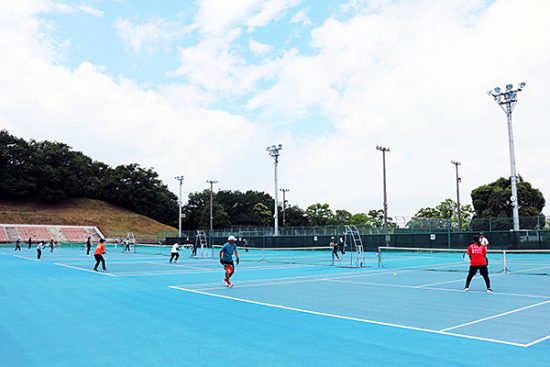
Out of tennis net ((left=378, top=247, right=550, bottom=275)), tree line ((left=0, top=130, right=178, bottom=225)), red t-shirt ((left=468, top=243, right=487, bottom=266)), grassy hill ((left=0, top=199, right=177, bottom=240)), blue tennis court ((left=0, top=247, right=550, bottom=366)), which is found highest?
tree line ((left=0, top=130, right=178, bottom=225))

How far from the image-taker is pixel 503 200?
225 ft

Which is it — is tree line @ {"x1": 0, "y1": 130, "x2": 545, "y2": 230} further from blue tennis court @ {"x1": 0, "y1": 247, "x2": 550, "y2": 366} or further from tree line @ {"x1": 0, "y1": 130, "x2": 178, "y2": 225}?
blue tennis court @ {"x1": 0, "y1": 247, "x2": 550, "y2": 366}

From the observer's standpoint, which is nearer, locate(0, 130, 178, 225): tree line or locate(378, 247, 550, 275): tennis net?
locate(378, 247, 550, 275): tennis net

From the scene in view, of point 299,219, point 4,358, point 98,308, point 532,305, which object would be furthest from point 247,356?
point 299,219

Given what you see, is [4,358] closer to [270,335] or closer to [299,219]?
[270,335]

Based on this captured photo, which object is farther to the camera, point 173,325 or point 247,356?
point 173,325

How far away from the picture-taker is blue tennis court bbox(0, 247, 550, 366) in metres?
6.62

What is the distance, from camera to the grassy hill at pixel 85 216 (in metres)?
91.0

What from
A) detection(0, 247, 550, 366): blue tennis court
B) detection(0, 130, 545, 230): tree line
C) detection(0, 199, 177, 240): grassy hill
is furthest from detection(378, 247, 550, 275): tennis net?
detection(0, 199, 177, 240): grassy hill

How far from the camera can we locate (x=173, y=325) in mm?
8875

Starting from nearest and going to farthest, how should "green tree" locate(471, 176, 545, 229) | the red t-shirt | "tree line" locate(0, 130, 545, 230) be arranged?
the red t-shirt
"green tree" locate(471, 176, 545, 229)
"tree line" locate(0, 130, 545, 230)

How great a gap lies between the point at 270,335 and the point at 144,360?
90.8 inches

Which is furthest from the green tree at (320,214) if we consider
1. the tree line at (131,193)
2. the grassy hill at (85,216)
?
the grassy hill at (85,216)

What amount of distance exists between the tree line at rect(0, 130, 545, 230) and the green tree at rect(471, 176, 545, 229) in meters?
9.87
